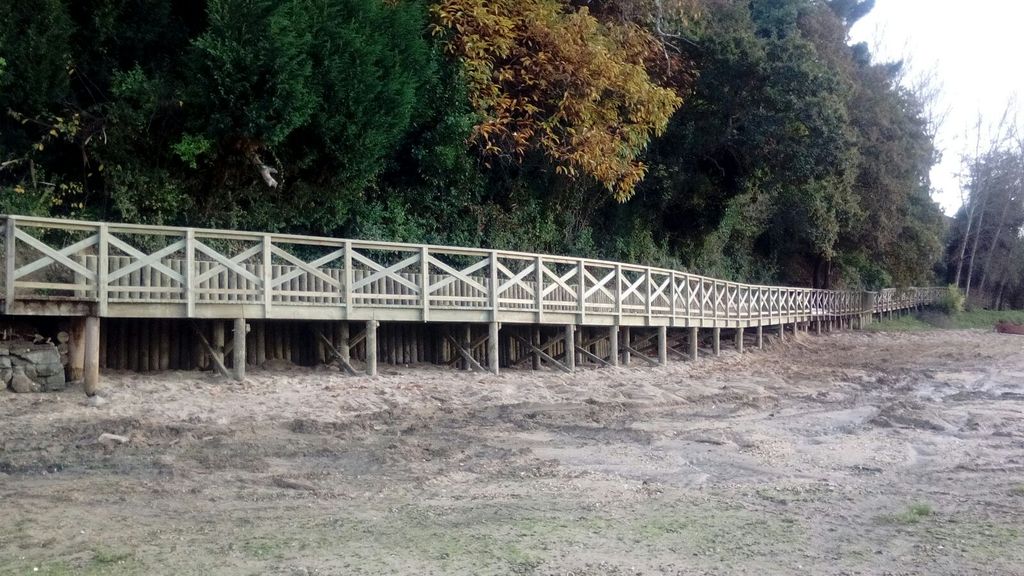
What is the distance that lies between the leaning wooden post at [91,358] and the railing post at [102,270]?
16 centimetres

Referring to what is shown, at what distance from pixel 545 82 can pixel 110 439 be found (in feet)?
37.2

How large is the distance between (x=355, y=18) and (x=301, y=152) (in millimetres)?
2434

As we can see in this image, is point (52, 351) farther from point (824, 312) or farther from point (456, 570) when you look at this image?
point (824, 312)

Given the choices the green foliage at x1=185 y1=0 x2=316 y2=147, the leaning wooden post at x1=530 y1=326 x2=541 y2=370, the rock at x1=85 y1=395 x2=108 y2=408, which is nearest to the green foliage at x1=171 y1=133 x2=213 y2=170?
the green foliage at x1=185 y1=0 x2=316 y2=147

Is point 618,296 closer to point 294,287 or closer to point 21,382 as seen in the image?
point 294,287

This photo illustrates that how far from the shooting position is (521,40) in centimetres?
1788

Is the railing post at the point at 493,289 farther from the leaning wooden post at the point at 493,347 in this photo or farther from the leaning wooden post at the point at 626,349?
the leaning wooden post at the point at 626,349

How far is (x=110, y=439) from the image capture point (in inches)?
352

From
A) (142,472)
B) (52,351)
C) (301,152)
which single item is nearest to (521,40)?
(301,152)

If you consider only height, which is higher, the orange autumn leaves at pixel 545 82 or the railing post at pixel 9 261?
the orange autumn leaves at pixel 545 82

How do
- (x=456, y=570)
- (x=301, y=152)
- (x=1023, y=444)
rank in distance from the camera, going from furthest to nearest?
(x=301, y=152)
(x=1023, y=444)
(x=456, y=570)

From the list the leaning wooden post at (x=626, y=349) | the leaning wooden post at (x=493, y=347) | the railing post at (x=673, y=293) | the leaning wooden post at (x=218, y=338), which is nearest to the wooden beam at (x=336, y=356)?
the leaning wooden post at (x=218, y=338)

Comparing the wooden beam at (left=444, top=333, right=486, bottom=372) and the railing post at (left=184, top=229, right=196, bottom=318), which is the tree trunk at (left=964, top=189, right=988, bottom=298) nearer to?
the wooden beam at (left=444, top=333, right=486, bottom=372)

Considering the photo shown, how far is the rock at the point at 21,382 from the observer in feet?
34.8
